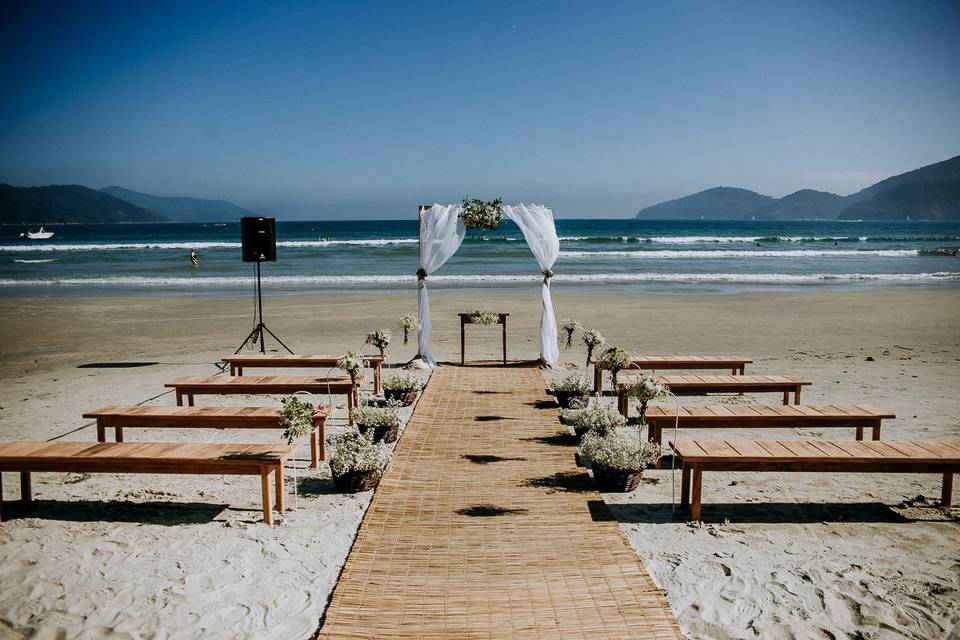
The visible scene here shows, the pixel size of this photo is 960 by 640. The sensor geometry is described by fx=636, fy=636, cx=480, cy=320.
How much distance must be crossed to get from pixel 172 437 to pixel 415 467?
3086mm

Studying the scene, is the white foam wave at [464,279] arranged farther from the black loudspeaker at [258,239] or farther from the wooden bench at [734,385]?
the wooden bench at [734,385]

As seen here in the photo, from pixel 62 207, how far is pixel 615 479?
178m

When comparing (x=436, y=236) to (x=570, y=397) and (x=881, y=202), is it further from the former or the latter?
(x=881, y=202)

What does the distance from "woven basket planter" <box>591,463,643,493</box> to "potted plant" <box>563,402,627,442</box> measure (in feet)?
3.05

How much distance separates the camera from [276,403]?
849 centimetres

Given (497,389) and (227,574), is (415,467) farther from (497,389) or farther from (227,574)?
(497,389)

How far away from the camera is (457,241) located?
10609mm

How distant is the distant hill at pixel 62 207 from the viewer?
137 meters

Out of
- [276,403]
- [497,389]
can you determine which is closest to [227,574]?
[276,403]

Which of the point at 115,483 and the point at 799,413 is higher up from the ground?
the point at 799,413

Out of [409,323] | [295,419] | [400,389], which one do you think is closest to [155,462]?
[295,419]

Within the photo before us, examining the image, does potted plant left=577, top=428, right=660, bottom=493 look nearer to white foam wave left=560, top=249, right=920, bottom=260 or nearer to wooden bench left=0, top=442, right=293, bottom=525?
wooden bench left=0, top=442, right=293, bottom=525

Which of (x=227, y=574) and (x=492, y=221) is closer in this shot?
(x=227, y=574)

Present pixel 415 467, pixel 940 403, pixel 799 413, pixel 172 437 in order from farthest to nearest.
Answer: pixel 940 403 < pixel 172 437 < pixel 799 413 < pixel 415 467
